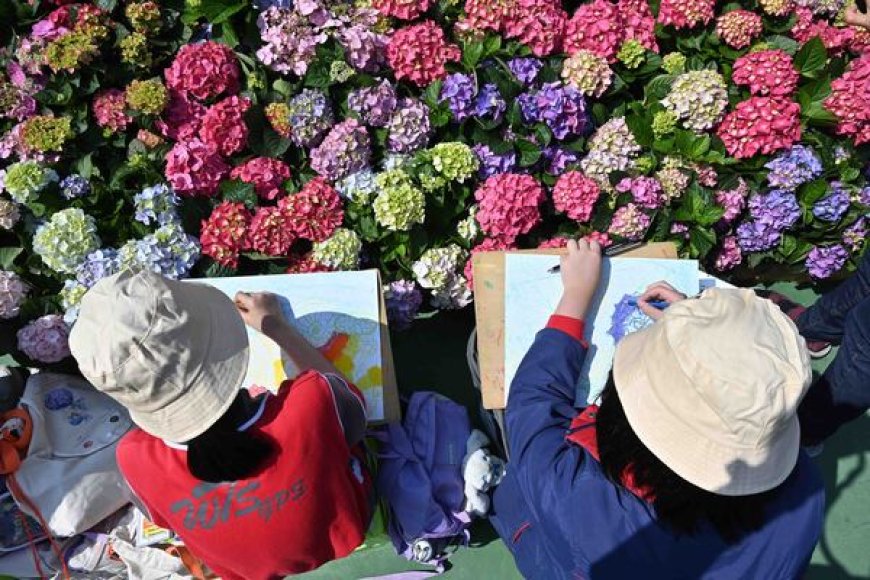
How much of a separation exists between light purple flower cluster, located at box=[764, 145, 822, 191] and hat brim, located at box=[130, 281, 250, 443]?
2.19 meters

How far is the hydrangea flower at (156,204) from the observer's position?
2.27 m

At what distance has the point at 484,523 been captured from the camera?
8.77ft

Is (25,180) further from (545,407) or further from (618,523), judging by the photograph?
(618,523)

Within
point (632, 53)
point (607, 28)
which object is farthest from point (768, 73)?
point (607, 28)

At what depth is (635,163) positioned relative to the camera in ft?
8.46

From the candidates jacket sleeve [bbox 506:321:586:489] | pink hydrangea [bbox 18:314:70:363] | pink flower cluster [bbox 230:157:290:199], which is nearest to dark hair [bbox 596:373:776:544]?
jacket sleeve [bbox 506:321:586:489]

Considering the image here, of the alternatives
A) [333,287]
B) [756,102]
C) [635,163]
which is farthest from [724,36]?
[333,287]

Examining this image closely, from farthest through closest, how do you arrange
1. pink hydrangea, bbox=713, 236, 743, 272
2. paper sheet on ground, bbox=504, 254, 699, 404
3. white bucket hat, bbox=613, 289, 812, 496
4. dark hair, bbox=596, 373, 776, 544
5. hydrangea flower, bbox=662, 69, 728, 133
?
pink hydrangea, bbox=713, 236, 743, 272 < hydrangea flower, bbox=662, 69, 728, 133 < paper sheet on ground, bbox=504, 254, 699, 404 < dark hair, bbox=596, 373, 776, 544 < white bucket hat, bbox=613, 289, 812, 496

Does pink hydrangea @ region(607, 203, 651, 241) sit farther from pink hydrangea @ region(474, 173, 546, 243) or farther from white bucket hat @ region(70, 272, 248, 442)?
white bucket hat @ region(70, 272, 248, 442)

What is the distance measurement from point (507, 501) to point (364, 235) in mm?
1079

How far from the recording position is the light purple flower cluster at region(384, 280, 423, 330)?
256 cm

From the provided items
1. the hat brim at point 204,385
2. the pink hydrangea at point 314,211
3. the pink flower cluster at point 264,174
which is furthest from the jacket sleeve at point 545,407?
the pink flower cluster at point 264,174

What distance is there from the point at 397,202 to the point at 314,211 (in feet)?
1.00

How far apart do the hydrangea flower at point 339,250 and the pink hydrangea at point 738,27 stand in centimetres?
173
